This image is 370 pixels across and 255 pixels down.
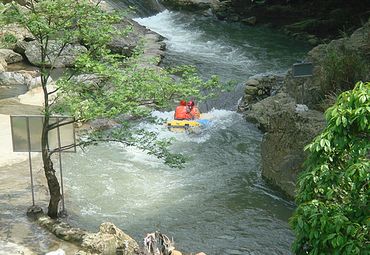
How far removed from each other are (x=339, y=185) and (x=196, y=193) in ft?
18.8

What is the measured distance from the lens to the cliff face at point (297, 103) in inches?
411

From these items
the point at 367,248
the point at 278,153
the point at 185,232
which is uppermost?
the point at 367,248

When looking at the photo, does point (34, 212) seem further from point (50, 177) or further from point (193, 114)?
point (193, 114)

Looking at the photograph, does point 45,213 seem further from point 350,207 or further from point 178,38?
point 178,38

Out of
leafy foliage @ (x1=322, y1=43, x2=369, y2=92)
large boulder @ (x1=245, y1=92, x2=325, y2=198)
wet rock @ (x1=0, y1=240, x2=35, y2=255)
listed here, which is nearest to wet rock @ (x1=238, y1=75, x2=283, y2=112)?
leafy foliage @ (x1=322, y1=43, x2=369, y2=92)

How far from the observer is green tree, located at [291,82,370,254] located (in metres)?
4.78

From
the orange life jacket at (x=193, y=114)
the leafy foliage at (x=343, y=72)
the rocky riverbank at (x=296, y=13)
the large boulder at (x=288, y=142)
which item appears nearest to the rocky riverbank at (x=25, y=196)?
the orange life jacket at (x=193, y=114)

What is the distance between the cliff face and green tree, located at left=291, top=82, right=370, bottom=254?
471 cm

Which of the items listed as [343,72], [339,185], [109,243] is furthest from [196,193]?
[339,185]

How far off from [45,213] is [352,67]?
701 cm

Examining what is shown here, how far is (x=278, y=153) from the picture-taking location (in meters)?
10.8

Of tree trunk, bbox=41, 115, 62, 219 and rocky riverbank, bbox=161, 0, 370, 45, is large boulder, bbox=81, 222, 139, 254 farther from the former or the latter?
rocky riverbank, bbox=161, 0, 370, 45

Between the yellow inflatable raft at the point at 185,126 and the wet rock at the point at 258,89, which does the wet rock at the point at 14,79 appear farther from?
the wet rock at the point at 258,89

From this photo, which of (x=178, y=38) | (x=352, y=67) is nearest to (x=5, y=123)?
(x=352, y=67)
